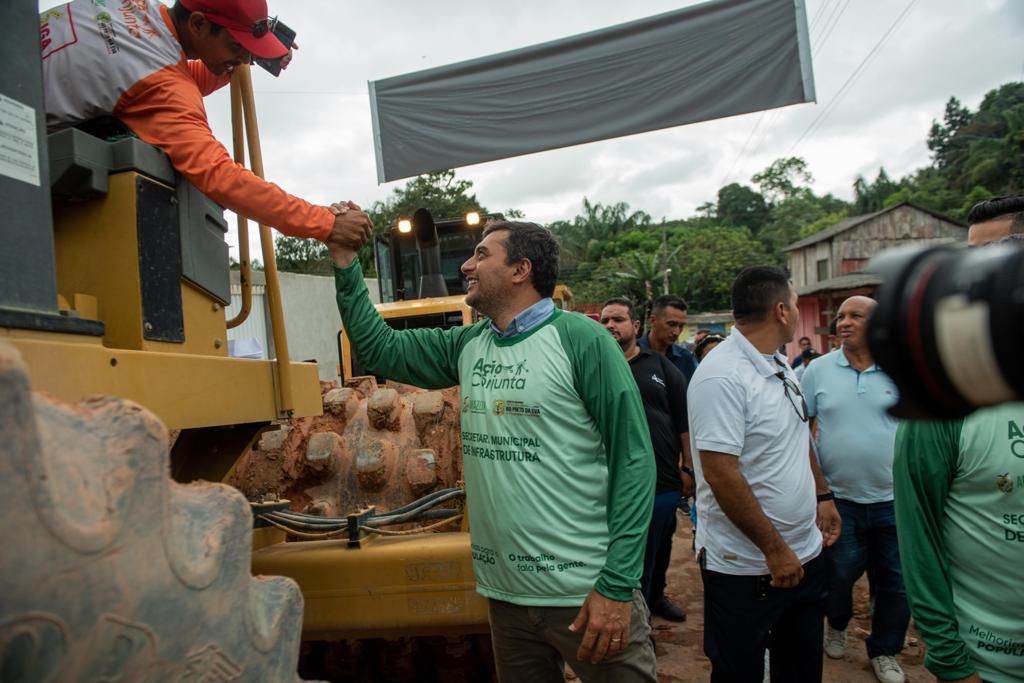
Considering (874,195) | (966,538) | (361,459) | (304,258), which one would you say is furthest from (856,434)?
(874,195)

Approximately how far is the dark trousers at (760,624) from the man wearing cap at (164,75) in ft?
6.88

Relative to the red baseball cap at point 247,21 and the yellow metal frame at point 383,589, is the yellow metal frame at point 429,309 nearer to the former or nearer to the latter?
the yellow metal frame at point 383,589

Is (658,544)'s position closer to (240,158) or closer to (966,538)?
(966,538)

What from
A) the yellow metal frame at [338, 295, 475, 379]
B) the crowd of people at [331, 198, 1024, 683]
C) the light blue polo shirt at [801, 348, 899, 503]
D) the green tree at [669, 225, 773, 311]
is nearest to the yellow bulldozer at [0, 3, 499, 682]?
the crowd of people at [331, 198, 1024, 683]

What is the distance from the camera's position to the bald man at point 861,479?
13.4 ft

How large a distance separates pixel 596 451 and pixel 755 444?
807 mm

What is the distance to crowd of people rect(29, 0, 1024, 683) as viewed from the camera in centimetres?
196

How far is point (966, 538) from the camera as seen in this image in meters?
2.18

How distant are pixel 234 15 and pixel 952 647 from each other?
9.06 ft

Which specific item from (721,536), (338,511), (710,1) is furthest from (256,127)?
(710,1)

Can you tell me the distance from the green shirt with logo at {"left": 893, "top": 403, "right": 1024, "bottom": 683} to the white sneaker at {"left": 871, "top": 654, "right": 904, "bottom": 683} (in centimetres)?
214

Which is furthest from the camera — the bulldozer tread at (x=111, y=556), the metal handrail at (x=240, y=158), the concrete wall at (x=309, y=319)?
the concrete wall at (x=309, y=319)

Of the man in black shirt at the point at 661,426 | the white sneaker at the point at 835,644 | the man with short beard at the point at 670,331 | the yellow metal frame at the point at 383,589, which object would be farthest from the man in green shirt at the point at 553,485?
the man with short beard at the point at 670,331

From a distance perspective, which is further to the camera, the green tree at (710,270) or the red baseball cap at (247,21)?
the green tree at (710,270)
